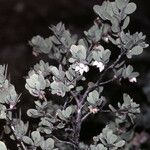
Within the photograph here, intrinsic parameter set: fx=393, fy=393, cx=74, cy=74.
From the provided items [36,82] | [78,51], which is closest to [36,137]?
[36,82]

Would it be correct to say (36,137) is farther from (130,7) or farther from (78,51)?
(130,7)

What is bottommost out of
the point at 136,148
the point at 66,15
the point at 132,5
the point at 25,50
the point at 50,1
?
the point at 136,148

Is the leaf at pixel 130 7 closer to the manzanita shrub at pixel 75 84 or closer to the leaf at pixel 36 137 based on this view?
the manzanita shrub at pixel 75 84

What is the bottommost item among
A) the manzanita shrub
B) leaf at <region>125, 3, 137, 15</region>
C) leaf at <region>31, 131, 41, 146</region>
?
leaf at <region>31, 131, 41, 146</region>

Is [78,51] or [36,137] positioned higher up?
[78,51]

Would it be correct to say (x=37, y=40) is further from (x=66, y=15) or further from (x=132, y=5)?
(x=66, y=15)

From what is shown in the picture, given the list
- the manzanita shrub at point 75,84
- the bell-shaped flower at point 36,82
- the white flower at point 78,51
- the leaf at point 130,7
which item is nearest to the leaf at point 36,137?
the manzanita shrub at point 75,84

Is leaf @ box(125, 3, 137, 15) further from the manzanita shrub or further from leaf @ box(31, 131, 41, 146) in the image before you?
leaf @ box(31, 131, 41, 146)

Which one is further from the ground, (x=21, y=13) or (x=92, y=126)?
(x=21, y=13)

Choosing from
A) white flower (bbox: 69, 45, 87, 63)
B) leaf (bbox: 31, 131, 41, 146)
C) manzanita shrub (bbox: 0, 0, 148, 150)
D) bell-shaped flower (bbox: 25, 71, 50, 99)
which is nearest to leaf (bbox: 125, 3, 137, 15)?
manzanita shrub (bbox: 0, 0, 148, 150)

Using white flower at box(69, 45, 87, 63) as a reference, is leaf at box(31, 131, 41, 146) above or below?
below

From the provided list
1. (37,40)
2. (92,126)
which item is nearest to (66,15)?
(92,126)
